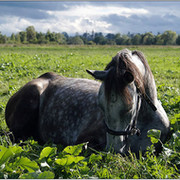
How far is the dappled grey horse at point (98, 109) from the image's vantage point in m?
2.76

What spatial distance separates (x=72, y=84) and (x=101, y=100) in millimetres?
1990

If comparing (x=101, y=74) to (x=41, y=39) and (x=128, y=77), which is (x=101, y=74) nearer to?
(x=128, y=77)

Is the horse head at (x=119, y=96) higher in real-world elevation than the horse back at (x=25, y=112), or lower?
higher

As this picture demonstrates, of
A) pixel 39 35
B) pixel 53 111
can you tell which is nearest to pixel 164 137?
pixel 53 111

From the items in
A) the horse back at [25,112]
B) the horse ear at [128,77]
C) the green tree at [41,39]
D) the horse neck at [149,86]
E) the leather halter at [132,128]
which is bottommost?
the horse back at [25,112]

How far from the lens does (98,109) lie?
13.2ft

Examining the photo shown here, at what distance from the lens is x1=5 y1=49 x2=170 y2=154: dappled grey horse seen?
9.06 feet

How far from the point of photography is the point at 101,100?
9.43ft

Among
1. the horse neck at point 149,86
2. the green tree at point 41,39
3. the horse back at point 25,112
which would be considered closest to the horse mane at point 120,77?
the horse neck at point 149,86

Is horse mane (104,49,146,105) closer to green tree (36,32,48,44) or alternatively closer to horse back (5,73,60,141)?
horse back (5,73,60,141)

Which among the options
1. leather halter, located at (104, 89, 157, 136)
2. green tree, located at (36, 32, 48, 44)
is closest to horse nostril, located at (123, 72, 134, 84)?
leather halter, located at (104, 89, 157, 136)

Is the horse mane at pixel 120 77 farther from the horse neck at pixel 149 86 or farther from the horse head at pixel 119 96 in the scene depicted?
the horse neck at pixel 149 86

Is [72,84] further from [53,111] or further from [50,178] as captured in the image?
[50,178]

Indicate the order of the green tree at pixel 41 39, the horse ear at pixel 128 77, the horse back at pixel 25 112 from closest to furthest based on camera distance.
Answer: the horse ear at pixel 128 77 < the horse back at pixel 25 112 < the green tree at pixel 41 39
